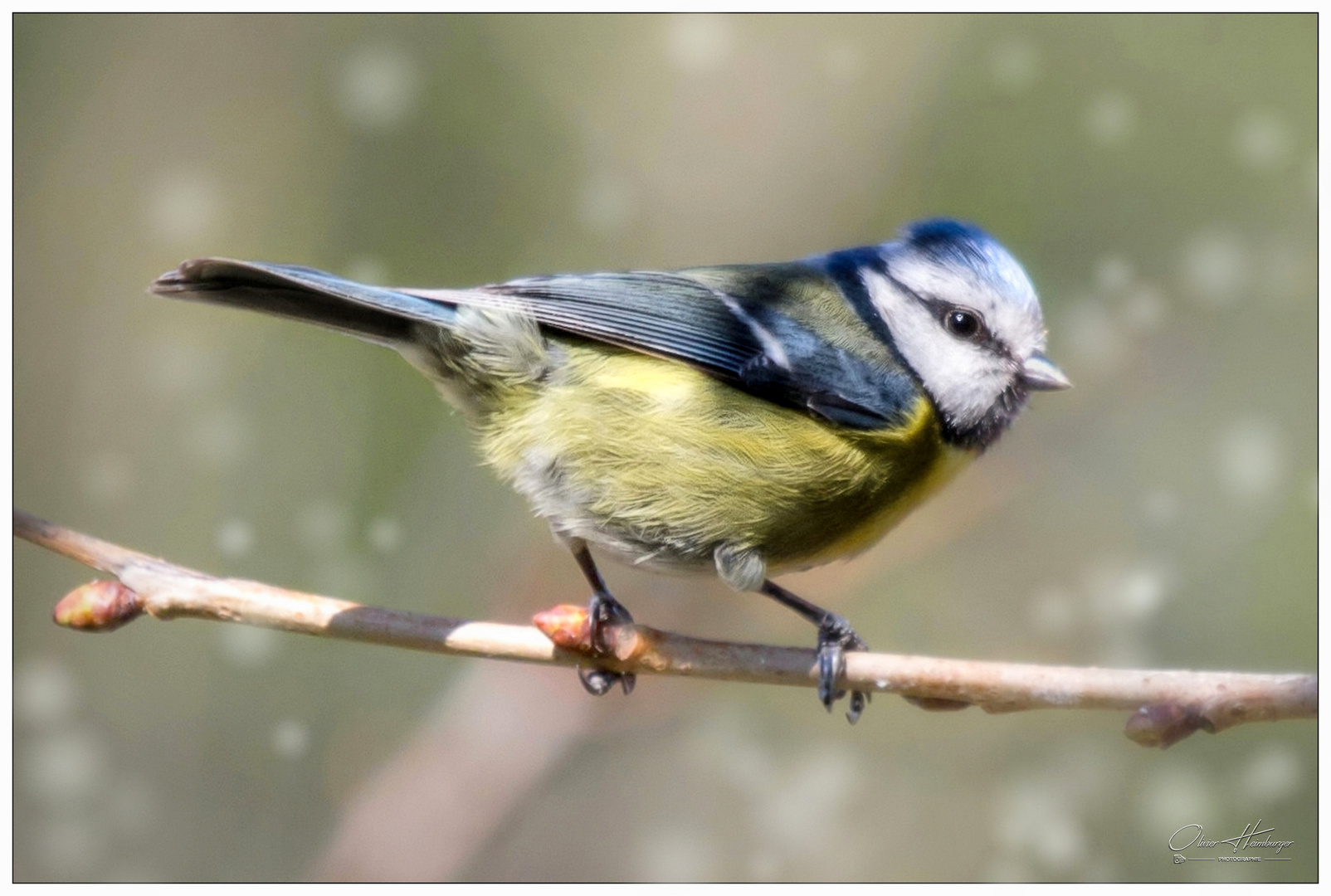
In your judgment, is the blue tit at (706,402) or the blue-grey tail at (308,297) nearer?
the blue-grey tail at (308,297)

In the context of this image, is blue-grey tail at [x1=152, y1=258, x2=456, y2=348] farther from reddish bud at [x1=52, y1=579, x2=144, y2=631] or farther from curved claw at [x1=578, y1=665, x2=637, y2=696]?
curved claw at [x1=578, y1=665, x2=637, y2=696]

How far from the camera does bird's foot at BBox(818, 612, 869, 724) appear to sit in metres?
1.35

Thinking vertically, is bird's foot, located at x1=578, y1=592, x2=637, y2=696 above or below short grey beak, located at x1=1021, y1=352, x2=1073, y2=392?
below

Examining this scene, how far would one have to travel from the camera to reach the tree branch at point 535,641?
124 centimetres

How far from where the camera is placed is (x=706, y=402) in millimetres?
1537

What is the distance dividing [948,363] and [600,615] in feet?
1.97

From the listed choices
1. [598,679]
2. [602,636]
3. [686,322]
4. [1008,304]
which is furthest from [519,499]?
[1008,304]

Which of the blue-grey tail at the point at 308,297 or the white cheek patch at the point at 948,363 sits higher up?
the blue-grey tail at the point at 308,297

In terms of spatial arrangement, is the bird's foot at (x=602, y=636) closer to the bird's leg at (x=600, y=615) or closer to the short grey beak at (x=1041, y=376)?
the bird's leg at (x=600, y=615)

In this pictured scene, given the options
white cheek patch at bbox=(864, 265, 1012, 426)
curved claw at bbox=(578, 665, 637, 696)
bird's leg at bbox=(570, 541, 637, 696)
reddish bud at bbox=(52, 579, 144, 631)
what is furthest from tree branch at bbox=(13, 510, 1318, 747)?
white cheek patch at bbox=(864, 265, 1012, 426)

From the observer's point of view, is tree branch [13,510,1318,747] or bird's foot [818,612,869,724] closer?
tree branch [13,510,1318,747]

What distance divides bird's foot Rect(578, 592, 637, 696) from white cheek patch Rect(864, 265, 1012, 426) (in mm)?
527

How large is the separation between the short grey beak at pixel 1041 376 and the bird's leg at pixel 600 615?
2.09 ft

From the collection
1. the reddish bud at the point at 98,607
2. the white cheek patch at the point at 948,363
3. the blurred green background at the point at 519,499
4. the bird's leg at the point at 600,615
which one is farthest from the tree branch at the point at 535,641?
the blurred green background at the point at 519,499
